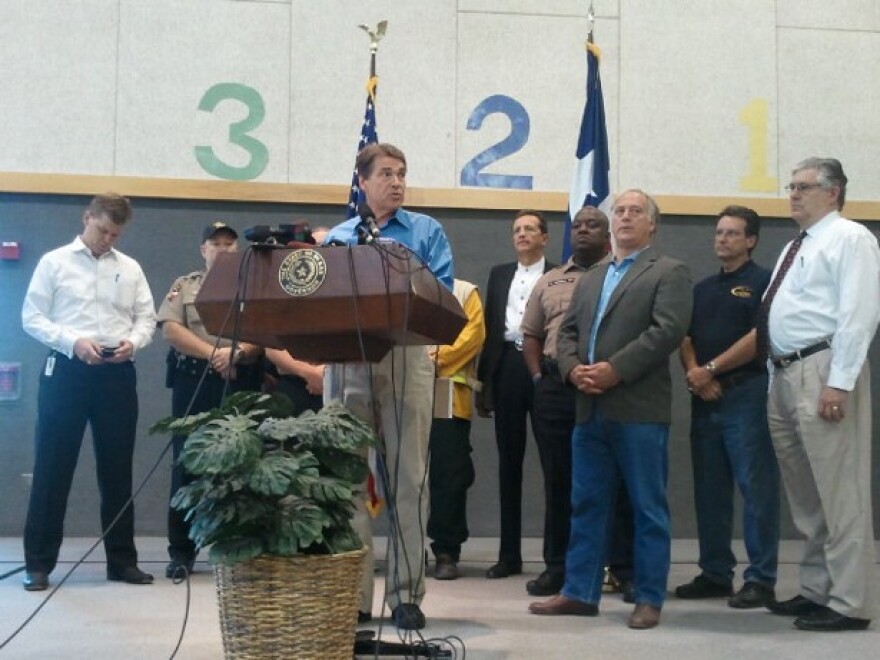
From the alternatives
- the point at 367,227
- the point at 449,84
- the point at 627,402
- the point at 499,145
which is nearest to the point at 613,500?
the point at 627,402

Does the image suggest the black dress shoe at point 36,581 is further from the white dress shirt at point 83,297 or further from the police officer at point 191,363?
the white dress shirt at point 83,297

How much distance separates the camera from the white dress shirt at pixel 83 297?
4480 mm

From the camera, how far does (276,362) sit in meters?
4.73

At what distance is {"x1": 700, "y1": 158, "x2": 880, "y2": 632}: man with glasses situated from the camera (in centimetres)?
350

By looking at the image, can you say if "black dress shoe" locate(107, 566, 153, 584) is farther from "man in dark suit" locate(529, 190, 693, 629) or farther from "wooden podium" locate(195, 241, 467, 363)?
"wooden podium" locate(195, 241, 467, 363)


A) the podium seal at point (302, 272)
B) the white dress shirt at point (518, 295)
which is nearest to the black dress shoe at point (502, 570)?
the white dress shirt at point (518, 295)

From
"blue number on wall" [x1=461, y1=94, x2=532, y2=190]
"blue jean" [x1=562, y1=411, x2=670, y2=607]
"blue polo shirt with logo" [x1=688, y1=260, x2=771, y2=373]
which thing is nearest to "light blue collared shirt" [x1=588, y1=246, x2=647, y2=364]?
"blue jean" [x1=562, y1=411, x2=670, y2=607]

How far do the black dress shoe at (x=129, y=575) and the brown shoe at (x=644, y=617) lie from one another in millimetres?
2086

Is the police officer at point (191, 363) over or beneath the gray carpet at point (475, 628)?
over

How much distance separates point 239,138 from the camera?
241 inches

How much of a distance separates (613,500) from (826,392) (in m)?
0.82

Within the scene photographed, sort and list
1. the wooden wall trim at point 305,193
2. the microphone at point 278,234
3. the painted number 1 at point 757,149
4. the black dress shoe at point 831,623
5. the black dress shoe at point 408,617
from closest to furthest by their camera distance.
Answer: the microphone at point 278,234, the black dress shoe at point 408,617, the black dress shoe at point 831,623, the wooden wall trim at point 305,193, the painted number 1 at point 757,149

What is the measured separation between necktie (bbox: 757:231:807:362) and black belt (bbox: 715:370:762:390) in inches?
15.9

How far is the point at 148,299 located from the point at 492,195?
7.66 feet
